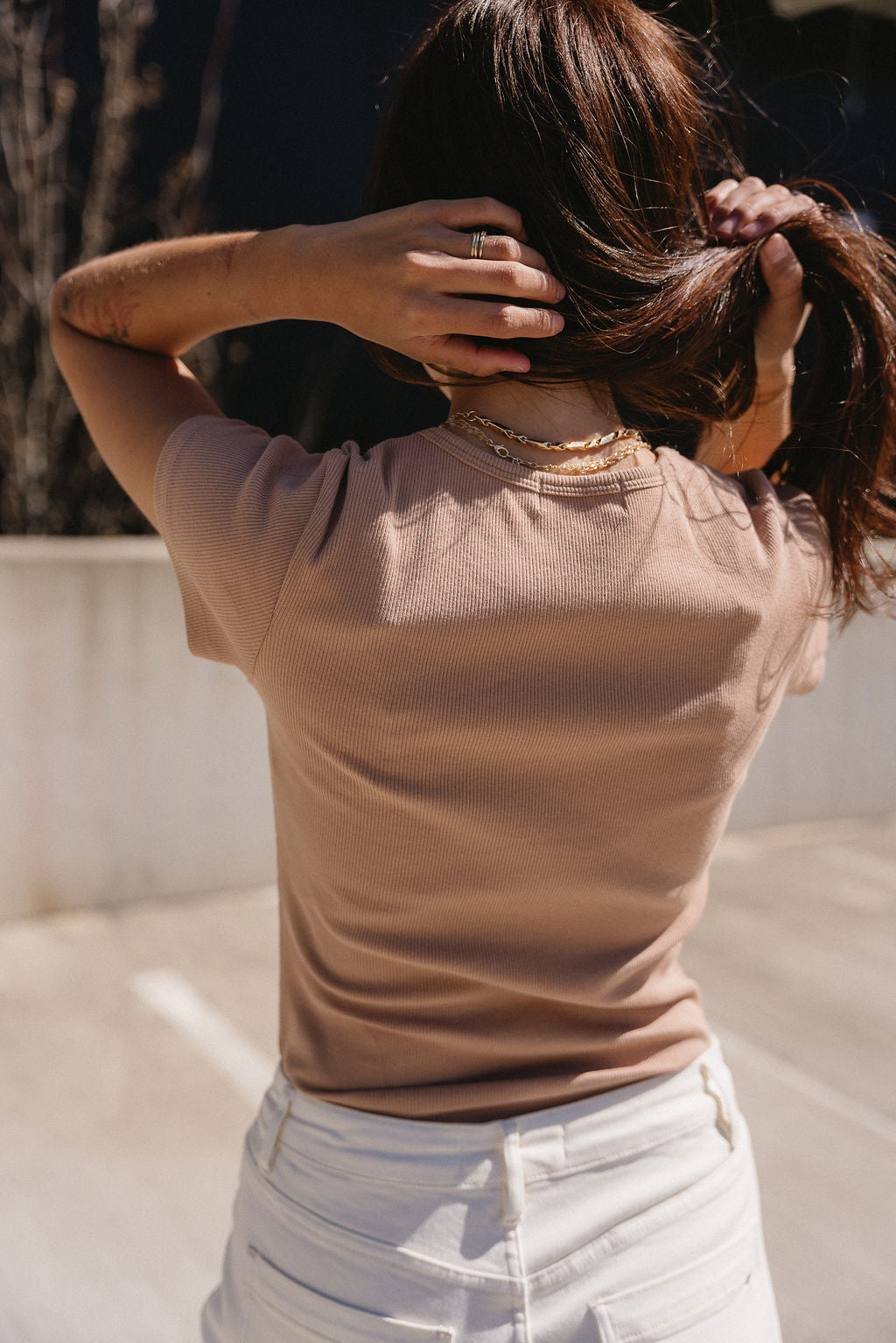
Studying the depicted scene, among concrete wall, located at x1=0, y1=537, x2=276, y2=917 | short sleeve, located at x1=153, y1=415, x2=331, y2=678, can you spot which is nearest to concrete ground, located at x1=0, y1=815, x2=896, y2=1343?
concrete wall, located at x1=0, y1=537, x2=276, y2=917

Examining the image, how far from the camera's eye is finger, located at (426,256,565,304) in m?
0.78

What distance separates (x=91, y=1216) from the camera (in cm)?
228

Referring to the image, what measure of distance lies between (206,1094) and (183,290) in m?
2.22

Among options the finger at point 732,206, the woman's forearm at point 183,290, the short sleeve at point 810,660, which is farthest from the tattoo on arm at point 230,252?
the short sleeve at point 810,660

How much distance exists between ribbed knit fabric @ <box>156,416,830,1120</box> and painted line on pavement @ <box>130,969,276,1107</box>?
1976 mm

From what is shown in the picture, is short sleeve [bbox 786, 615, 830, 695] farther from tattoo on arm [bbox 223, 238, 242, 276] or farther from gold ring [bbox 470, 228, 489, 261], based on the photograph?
tattoo on arm [bbox 223, 238, 242, 276]

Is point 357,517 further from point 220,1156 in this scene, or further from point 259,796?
point 259,796

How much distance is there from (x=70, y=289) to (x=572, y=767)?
2.21ft

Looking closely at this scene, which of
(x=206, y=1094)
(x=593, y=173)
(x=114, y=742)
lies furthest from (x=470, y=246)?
(x=114, y=742)

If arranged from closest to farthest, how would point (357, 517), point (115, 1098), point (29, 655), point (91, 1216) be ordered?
point (357, 517)
point (91, 1216)
point (115, 1098)
point (29, 655)

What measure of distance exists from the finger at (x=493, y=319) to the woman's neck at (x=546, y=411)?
0.22 ft

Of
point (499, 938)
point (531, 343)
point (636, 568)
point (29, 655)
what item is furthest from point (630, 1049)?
point (29, 655)

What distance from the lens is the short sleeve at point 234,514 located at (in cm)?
78

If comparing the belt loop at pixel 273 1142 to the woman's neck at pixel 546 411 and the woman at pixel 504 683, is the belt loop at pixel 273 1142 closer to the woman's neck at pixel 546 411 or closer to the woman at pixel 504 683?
the woman at pixel 504 683
